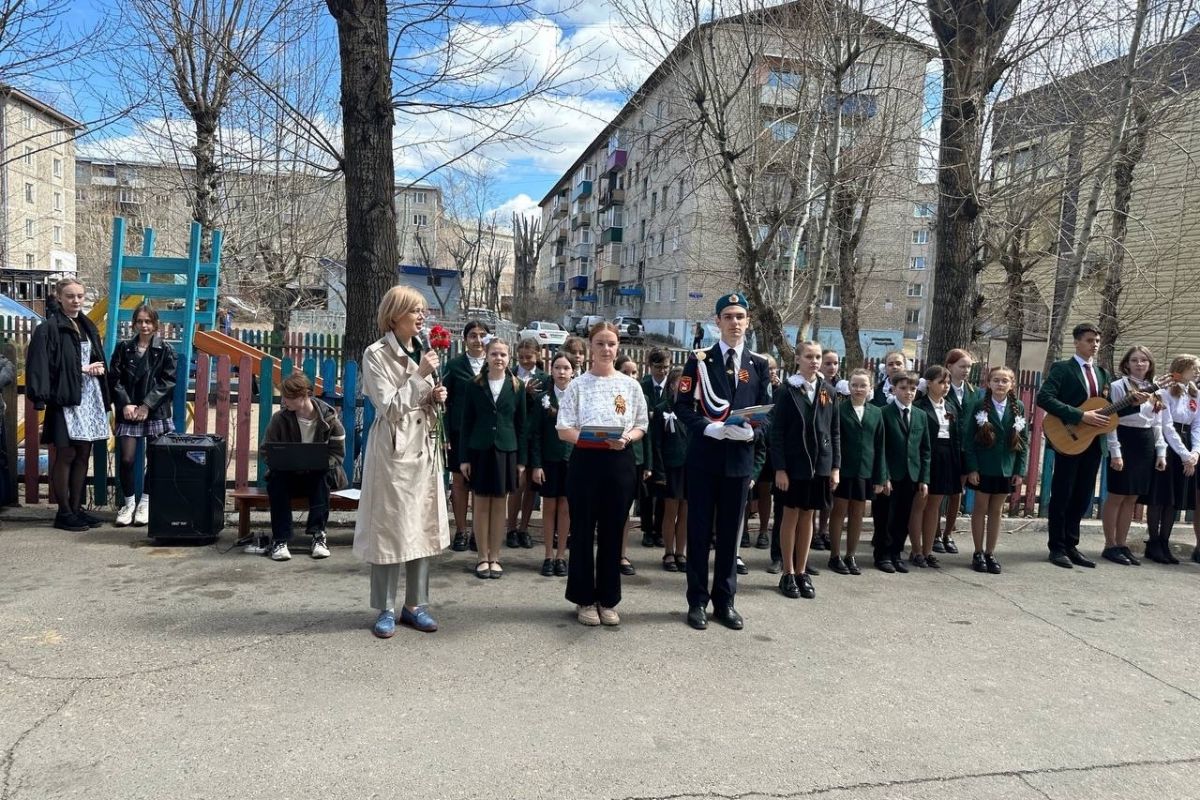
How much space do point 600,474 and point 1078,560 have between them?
4993 millimetres

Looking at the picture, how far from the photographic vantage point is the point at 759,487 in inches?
281

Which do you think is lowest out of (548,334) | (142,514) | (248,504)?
(142,514)

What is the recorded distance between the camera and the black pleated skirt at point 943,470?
6.64 metres

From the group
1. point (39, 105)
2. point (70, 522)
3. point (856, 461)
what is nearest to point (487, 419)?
point (856, 461)

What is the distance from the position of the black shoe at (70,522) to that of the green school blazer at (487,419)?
133 inches

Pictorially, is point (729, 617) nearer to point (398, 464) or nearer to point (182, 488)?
point (398, 464)

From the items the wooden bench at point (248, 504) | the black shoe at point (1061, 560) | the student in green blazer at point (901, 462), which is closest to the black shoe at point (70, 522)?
the wooden bench at point (248, 504)

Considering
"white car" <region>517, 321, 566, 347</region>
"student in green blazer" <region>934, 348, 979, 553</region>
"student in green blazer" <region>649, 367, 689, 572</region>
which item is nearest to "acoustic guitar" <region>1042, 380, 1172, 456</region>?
"student in green blazer" <region>934, 348, 979, 553</region>

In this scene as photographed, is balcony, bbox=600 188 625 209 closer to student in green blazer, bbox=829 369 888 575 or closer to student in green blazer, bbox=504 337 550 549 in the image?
student in green blazer, bbox=504 337 550 549

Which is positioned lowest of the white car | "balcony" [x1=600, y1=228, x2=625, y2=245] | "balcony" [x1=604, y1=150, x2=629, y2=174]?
the white car

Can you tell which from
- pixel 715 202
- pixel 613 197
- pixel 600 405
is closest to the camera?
pixel 600 405

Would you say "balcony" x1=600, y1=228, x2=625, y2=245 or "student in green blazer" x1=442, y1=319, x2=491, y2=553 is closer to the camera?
"student in green blazer" x1=442, y1=319, x2=491, y2=553

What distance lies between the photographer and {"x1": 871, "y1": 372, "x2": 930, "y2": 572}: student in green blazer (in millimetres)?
6434

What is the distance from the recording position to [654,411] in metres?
6.62
